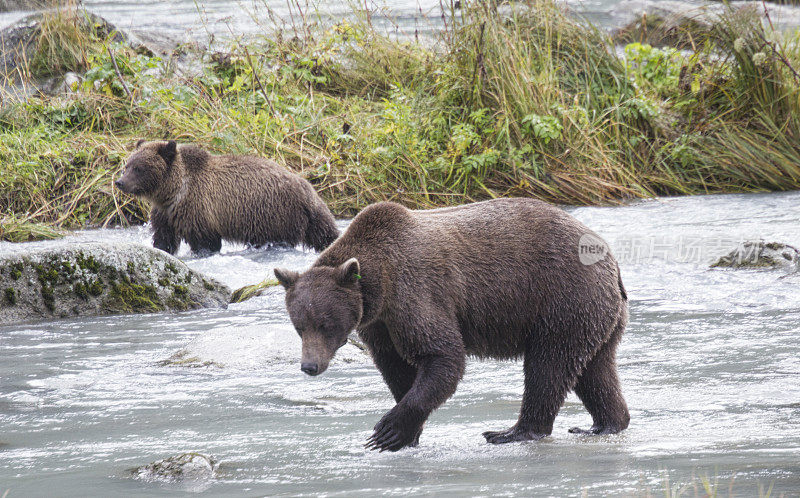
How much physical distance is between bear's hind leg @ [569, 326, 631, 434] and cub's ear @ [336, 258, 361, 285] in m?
1.35

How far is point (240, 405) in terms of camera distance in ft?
18.8

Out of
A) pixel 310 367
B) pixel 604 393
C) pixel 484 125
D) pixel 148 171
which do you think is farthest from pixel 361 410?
pixel 484 125

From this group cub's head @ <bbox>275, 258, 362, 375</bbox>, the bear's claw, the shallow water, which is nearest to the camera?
cub's head @ <bbox>275, 258, 362, 375</bbox>

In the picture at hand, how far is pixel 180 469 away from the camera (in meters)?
4.30

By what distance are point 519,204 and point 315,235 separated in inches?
247

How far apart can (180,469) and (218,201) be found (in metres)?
7.12

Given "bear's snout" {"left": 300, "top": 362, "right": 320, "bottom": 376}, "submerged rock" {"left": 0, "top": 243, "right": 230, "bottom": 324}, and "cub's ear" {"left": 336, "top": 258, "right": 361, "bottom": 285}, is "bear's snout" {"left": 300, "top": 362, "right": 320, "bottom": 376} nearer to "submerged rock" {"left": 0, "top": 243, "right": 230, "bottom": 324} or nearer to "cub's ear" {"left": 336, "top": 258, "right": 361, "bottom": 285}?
"cub's ear" {"left": 336, "top": 258, "right": 361, "bottom": 285}

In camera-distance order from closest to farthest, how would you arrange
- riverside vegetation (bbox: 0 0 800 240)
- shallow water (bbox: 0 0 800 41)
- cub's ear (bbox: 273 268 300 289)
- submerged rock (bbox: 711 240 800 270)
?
cub's ear (bbox: 273 268 300 289) → submerged rock (bbox: 711 240 800 270) → riverside vegetation (bbox: 0 0 800 240) → shallow water (bbox: 0 0 800 41)

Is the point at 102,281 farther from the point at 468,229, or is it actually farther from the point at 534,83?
the point at 534,83

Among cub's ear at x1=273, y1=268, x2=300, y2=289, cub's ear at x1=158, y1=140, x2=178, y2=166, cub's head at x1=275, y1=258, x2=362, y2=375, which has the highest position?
cub's ear at x1=273, y1=268, x2=300, y2=289

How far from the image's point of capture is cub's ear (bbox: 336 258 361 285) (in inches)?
181

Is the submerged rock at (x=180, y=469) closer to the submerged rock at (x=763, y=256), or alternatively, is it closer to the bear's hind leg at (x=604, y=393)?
the bear's hind leg at (x=604, y=393)

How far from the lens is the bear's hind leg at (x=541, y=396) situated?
4.94 meters

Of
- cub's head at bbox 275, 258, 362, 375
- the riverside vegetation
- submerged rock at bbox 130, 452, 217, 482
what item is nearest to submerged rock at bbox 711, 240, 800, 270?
the riverside vegetation
